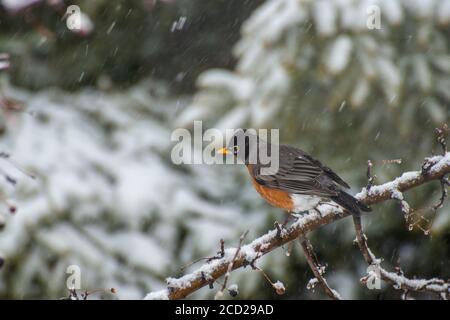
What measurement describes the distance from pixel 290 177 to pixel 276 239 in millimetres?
922

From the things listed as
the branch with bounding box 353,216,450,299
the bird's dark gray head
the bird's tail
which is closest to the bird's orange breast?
the bird's dark gray head

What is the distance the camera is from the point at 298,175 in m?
2.96

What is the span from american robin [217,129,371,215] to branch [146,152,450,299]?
0.29m

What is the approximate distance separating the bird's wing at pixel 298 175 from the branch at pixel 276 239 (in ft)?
1.80

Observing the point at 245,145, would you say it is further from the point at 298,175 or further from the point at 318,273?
the point at 318,273

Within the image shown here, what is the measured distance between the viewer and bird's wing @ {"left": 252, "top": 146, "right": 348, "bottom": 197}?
2.81m

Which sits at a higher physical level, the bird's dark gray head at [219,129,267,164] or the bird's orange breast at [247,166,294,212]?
the bird's dark gray head at [219,129,267,164]

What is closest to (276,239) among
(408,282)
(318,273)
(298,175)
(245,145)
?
(318,273)

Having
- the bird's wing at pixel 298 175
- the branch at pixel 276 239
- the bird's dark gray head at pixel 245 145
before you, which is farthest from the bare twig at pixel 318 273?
the bird's dark gray head at pixel 245 145

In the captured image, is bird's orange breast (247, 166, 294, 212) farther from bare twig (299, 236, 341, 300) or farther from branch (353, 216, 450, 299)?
branch (353, 216, 450, 299)

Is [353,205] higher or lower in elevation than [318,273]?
higher

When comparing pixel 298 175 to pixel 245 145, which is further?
pixel 245 145

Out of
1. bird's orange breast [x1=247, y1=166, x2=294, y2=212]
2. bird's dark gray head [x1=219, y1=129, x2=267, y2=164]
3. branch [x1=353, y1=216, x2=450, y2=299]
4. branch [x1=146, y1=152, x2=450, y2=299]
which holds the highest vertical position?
bird's dark gray head [x1=219, y1=129, x2=267, y2=164]
